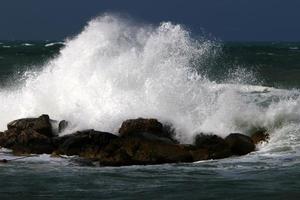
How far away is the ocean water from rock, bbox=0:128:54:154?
48 centimetres

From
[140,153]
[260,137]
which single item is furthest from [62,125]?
[260,137]

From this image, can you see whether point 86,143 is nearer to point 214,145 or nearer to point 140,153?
point 140,153

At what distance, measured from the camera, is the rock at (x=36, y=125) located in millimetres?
15057

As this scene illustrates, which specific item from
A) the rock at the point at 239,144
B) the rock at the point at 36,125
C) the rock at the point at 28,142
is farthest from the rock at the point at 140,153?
the rock at the point at 36,125

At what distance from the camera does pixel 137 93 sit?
55.3 feet

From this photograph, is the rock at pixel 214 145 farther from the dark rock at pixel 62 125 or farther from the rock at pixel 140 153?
the dark rock at pixel 62 125

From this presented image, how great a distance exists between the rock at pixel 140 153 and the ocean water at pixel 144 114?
0.33 meters

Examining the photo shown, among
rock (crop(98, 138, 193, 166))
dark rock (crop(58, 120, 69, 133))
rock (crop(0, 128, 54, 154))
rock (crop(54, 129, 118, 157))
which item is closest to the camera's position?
rock (crop(98, 138, 193, 166))

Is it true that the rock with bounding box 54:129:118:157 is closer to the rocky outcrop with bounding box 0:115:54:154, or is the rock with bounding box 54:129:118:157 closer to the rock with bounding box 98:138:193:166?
the rock with bounding box 98:138:193:166

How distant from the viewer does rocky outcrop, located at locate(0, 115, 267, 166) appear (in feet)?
43.1

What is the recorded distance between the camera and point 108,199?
985 cm

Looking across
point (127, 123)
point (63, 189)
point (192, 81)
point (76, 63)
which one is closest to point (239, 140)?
point (127, 123)

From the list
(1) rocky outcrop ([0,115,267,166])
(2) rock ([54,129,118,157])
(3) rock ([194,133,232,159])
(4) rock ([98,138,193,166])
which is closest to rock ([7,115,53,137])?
(1) rocky outcrop ([0,115,267,166])

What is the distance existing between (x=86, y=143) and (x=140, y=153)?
1.35 metres
